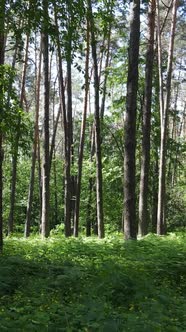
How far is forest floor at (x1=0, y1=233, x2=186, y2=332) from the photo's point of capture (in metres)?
4.12

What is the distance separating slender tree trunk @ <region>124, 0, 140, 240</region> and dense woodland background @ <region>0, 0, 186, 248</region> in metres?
0.02

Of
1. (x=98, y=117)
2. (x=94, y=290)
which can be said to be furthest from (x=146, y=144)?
(x=94, y=290)

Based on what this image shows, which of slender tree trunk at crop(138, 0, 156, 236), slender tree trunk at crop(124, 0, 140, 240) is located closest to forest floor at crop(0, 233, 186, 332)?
slender tree trunk at crop(124, 0, 140, 240)

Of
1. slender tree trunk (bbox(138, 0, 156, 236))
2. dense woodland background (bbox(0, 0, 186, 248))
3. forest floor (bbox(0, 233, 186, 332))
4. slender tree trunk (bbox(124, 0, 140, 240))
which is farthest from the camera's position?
slender tree trunk (bbox(138, 0, 156, 236))

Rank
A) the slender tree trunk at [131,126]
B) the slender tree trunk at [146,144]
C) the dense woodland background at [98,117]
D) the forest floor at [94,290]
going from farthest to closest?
the slender tree trunk at [146,144], the slender tree trunk at [131,126], the dense woodland background at [98,117], the forest floor at [94,290]

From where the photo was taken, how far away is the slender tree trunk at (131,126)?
9656 millimetres

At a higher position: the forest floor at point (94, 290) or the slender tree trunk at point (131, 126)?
the slender tree trunk at point (131, 126)

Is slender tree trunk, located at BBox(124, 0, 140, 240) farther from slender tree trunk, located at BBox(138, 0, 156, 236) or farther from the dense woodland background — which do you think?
slender tree trunk, located at BBox(138, 0, 156, 236)

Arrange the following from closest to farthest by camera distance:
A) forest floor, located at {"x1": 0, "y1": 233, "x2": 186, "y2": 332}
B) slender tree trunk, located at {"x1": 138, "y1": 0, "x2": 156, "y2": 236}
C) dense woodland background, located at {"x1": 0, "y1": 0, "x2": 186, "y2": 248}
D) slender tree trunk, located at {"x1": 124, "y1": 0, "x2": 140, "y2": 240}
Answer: forest floor, located at {"x1": 0, "y1": 233, "x2": 186, "y2": 332}
dense woodland background, located at {"x1": 0, "y1": 0, "x2": 186, "y2": 248}
slender tree trunk, located at {"x1": 124, "y1": 0, "x2": 140, "y2": 240}
slender tree trunk, located at {"x1": 138, "y1": 0, "x2": 156, "y2": 236}

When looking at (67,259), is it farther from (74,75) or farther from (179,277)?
(74,75)

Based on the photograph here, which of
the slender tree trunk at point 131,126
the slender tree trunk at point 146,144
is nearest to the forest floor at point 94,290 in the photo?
the slender tree trunk at point 131,126

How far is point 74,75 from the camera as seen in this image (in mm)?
42812

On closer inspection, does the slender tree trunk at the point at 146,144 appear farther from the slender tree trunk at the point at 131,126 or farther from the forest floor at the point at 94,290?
the forest floor at the point at 94,290

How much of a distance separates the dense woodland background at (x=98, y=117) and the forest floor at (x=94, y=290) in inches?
66.3
